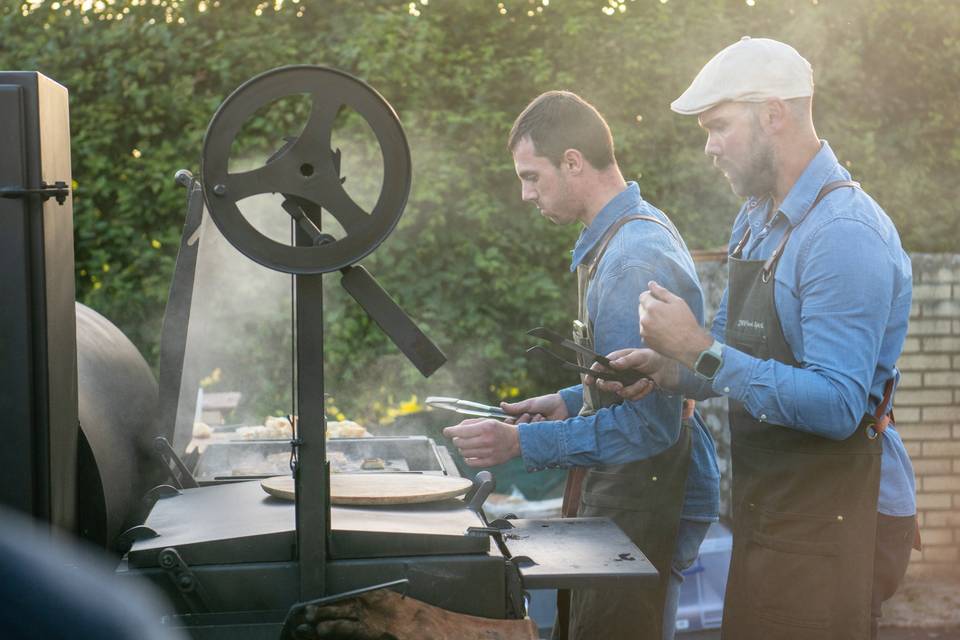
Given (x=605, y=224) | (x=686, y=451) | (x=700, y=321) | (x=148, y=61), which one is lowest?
(x=686, y=451)

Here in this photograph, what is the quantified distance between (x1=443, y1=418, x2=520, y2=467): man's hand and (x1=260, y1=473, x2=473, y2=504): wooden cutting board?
0.09 metres

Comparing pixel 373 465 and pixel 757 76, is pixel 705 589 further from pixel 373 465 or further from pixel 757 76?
pixel 757 76

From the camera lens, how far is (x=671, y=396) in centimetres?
283

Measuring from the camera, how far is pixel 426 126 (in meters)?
6.26

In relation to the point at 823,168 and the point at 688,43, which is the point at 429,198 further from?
the point at 823,168

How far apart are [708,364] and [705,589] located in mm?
2756

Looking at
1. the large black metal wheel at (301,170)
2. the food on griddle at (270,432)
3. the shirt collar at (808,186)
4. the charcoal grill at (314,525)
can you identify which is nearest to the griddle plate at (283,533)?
the charcoal grill at (314,525)

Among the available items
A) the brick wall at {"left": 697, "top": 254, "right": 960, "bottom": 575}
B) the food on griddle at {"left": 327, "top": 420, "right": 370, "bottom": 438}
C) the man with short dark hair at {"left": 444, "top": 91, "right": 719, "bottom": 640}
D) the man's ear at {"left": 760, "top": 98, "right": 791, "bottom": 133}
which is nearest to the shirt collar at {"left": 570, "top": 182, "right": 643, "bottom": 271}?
the man with short dark hair at {"left": 444, "top": 91, "right": 719, "bottom": 640}

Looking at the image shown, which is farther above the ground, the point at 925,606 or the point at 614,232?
the point at 614,232

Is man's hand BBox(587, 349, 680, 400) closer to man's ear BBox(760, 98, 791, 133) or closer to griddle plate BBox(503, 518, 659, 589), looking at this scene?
griddle plate BBox(503, 518, 659, 589)

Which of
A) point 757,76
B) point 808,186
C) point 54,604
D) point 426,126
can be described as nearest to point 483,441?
point 808,186

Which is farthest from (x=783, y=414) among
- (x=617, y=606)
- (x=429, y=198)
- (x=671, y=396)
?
(x=429, y=198)

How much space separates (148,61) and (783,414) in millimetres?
4966

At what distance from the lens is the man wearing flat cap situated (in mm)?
2350
